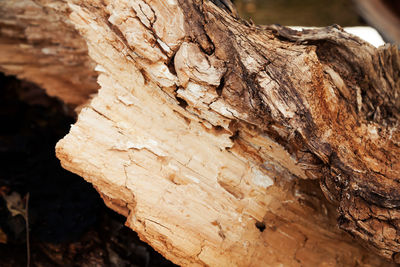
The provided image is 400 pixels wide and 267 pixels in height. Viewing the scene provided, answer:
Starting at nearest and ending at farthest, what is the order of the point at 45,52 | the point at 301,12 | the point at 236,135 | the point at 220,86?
the point at 220,86, the point at 236,135, the point at 45,52, the point at 301,12

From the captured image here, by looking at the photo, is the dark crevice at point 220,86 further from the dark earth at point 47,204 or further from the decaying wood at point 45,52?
the dark earth at point 47,204

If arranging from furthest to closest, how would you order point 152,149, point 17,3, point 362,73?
1. point 17,3
2. point 362,73
3. point 152,149

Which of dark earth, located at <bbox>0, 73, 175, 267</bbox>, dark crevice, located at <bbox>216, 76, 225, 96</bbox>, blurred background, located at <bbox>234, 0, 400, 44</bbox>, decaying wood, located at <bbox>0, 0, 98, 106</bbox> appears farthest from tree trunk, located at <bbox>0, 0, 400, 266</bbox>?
blurred background, located at <bbox>234, 0, 400, 44</bbox>

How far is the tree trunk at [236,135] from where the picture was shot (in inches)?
91.1

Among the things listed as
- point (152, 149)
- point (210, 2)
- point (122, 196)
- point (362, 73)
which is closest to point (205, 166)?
point (152, 149)

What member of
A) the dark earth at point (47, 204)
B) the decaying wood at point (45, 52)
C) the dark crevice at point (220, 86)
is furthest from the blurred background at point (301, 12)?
the dark crevice at point (220, 86)

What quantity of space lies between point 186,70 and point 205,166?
828mm

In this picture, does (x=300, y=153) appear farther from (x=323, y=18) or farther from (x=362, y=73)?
(x=323, y=18)

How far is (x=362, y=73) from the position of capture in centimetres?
284

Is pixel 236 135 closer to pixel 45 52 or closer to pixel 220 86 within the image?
pixel 220 86

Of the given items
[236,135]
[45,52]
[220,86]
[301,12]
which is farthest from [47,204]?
[301,12]

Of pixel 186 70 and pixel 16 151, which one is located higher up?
pixel 186 70

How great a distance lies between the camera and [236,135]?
104 inches

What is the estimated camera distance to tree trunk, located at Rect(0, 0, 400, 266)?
2314 millimetres
